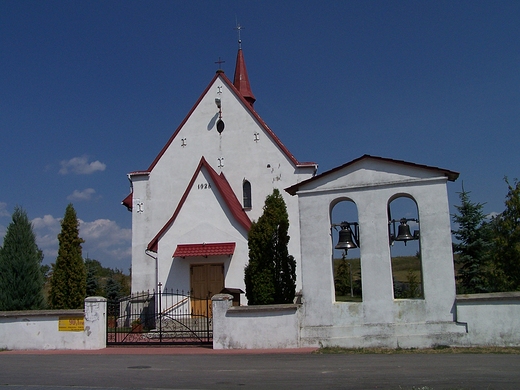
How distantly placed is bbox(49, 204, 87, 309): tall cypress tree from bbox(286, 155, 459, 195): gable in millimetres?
8905

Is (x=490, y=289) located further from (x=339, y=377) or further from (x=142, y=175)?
(x=142, y=175)

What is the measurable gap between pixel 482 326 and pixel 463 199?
1304cm

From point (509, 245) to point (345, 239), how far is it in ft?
33.1

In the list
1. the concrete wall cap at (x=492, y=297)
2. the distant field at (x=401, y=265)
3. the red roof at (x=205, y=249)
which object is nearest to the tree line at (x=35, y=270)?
the red roof at (x=205, y=249)

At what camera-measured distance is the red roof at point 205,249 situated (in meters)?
21.6

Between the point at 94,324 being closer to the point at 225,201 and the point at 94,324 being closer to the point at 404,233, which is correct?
the point at 225,201

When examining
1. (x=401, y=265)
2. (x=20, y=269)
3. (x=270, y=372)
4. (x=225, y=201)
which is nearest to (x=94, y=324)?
(x=20, y=269)

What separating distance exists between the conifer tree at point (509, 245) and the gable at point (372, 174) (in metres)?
8.98

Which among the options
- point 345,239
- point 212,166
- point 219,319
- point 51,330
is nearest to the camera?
point 345,239

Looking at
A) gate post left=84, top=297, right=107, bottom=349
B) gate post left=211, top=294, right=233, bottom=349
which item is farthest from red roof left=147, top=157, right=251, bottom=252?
gate post left=211, top=294, right=233, bottom=349

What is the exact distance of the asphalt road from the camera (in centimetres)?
896

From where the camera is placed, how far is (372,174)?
542 inches

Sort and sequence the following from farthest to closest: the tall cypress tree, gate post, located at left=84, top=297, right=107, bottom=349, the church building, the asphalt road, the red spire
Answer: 1. the red spire
2. the church building
3. the tall cypress tree
4. gate post, located at left=84, top=297, right=107, bottom=349
5. the asphalt road

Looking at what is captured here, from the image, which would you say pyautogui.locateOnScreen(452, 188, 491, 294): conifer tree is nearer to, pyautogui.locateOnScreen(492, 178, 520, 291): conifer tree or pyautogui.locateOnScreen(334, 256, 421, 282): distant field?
pyautogui.locateOnScreen(492, 178, 520, 291): conifer tree
